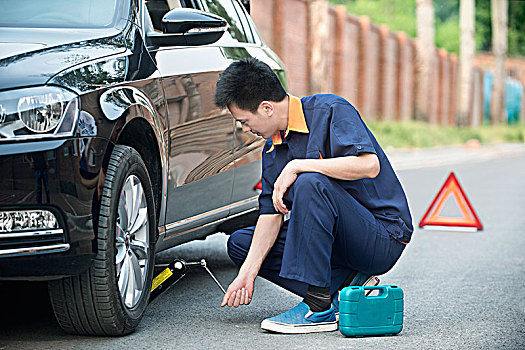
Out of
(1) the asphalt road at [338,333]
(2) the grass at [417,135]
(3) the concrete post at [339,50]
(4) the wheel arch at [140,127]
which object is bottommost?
(2) the grass at [417,135]

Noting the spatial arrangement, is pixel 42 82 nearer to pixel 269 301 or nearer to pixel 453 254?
pixel 269 301

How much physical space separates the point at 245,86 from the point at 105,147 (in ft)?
2.35

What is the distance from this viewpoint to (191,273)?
6320 mm

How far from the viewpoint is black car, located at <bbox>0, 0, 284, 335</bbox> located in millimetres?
3707

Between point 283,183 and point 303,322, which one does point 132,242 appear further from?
point 303,322

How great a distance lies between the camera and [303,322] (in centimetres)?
445

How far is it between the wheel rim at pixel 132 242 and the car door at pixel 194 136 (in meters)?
0.37

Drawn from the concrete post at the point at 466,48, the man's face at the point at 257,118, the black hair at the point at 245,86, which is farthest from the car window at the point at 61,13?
the concrete post at the point at 466,48

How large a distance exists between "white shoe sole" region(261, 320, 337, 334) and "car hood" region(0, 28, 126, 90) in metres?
1.44

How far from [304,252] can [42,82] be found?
4.49ft

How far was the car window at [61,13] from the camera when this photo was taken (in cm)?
447

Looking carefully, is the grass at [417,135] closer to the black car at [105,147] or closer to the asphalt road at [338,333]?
the asphalt road at [338,333]

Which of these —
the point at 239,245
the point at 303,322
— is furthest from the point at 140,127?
the point at 303,322

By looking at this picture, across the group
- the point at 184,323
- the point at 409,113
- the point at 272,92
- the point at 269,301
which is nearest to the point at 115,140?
the point at 272,92
